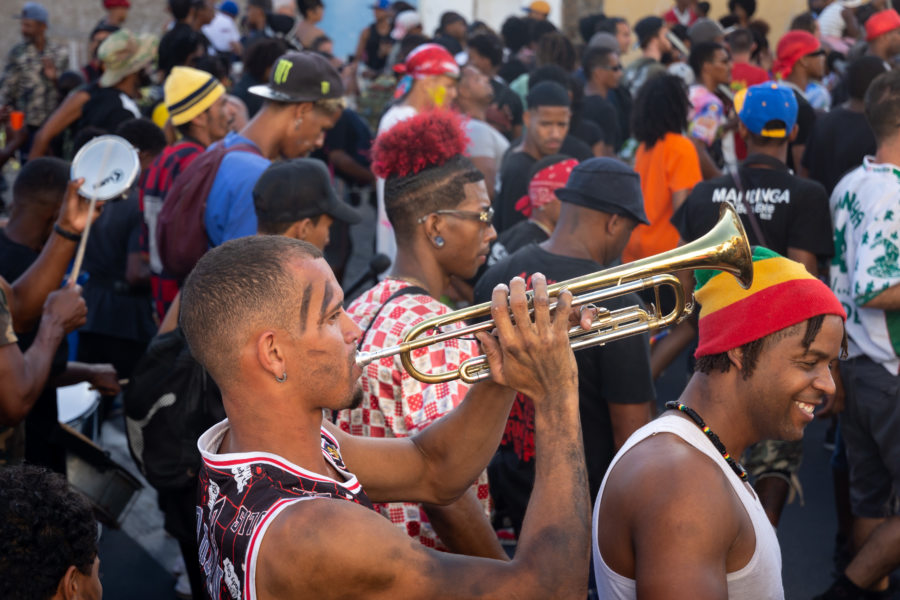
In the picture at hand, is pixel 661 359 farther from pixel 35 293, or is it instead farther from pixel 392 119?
pixel 35 293

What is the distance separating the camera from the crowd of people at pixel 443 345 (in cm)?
213

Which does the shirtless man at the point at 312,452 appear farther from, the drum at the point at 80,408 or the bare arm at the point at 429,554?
the drum at the point at 80,408

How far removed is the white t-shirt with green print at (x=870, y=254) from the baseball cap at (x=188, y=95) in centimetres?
342

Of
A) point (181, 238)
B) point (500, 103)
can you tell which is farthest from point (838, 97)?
point (181, 238)

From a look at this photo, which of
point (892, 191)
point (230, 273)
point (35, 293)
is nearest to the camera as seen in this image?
point (230, 273)

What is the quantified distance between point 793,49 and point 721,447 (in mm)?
7088

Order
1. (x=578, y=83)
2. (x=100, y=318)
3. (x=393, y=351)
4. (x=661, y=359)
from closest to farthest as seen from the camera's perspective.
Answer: (x=393, y=351), (x=100, y=318), (x=661, y=359), (x=578, y=83)

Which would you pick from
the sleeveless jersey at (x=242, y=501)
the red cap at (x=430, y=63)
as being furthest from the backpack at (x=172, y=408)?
the red cap at (x=430, y=63)

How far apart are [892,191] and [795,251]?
0.69 meters

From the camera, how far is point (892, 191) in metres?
4.28

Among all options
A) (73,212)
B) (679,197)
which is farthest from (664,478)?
(679,197)

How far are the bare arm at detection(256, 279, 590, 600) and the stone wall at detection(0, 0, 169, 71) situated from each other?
15.7 metres

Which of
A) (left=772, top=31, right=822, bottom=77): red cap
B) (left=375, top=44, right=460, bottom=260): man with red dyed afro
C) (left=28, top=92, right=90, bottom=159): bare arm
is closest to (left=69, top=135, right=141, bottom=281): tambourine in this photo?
Result: (left=375, top=44, right=460, bottom=260): man with red dyed afro

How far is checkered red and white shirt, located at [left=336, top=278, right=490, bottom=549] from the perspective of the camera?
309cm
